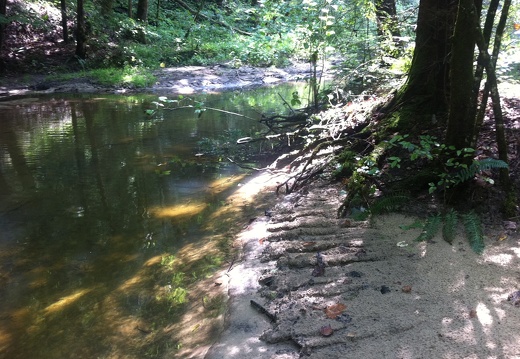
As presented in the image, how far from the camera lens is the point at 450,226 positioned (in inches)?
158

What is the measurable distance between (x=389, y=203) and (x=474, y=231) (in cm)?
92

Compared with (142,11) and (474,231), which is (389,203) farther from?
(142,11)

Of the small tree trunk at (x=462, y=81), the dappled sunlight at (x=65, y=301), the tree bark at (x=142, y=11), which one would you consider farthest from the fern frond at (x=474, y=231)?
the tree bark at (x=142, y=11)

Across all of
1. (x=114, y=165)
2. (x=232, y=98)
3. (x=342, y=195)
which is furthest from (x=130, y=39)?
(x=342, y=195)

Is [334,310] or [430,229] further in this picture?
[430,229]

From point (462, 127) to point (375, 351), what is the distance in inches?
103

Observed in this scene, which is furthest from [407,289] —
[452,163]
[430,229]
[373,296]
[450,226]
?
[452,163]

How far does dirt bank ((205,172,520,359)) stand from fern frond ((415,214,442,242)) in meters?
0.07

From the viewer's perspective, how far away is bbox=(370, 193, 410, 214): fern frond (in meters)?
4.55

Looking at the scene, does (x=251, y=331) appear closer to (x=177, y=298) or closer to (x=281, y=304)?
(x=281, y=304)

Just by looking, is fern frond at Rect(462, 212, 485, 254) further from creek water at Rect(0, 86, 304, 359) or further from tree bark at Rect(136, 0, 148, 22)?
tree bark at Rect(136, 0, 148, 22)

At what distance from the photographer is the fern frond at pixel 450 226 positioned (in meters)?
3.94

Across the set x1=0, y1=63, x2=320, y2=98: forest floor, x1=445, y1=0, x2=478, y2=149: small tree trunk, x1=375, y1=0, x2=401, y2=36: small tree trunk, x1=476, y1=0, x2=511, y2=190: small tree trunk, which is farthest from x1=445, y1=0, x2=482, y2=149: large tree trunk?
x1=0, y1=63, x2=320, y2=98: forest floor

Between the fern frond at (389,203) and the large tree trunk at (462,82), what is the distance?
73 cm
